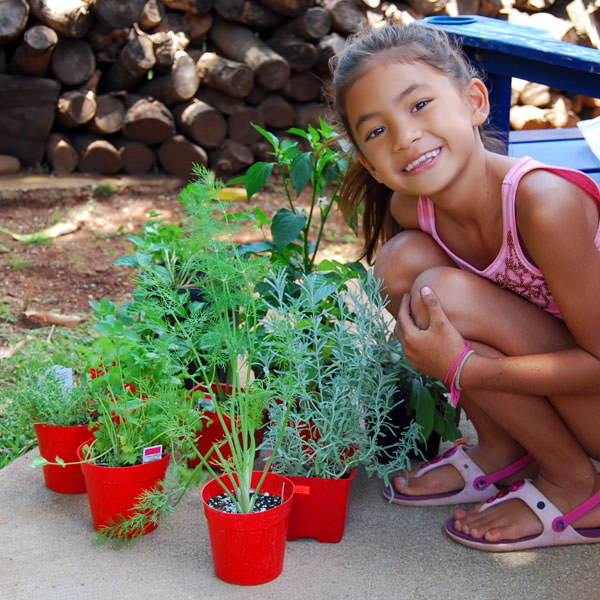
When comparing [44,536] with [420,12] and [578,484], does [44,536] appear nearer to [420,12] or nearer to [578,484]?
[578,484]

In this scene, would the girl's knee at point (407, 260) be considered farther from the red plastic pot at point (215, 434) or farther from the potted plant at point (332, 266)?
the red plastic pot at point (215, 434)

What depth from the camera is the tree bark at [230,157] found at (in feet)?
15.8

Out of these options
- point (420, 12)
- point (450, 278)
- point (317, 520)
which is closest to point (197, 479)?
point (317, 520)

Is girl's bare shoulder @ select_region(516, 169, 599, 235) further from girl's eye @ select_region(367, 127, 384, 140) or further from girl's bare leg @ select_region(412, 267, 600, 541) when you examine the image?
girl's eye @ select_region(367, 127, 384, 140)

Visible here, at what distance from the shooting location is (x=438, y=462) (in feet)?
6.09

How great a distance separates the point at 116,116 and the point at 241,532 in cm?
358

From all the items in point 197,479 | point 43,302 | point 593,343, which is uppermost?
point 593,343

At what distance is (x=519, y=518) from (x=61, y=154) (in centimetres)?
368

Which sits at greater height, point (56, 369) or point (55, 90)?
point (55, 90)

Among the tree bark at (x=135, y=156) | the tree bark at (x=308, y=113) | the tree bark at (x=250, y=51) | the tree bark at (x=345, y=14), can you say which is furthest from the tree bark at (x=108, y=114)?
the tree bark at (x=345, y=14)

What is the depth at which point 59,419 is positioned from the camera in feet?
5.98

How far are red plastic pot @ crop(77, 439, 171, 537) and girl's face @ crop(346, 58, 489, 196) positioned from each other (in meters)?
0.84

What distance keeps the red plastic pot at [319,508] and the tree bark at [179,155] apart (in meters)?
3.37

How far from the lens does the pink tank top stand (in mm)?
1521
